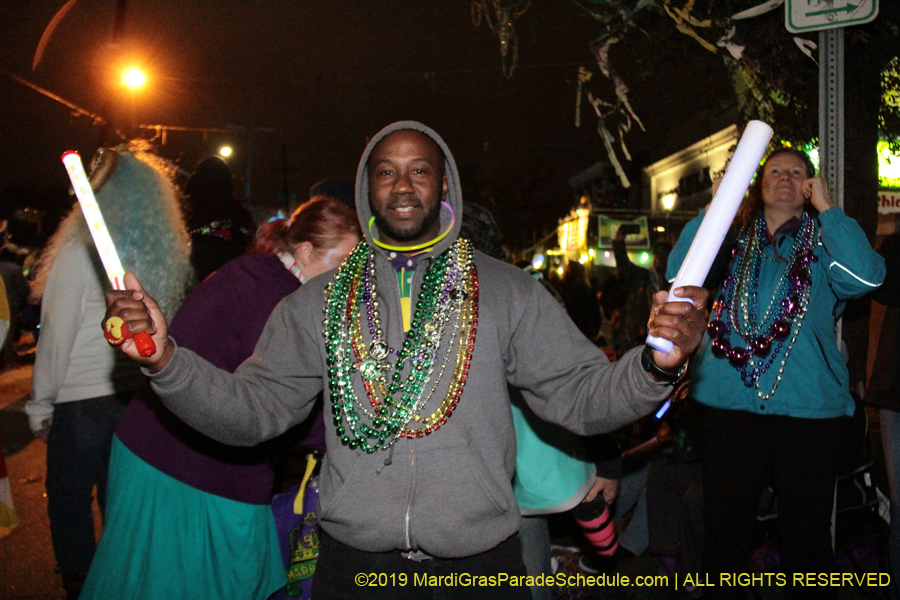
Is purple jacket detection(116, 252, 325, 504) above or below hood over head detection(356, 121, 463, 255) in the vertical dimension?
below

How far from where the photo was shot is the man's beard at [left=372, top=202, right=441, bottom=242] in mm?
2344

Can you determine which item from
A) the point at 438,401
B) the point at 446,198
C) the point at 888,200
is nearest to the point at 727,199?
the point at 438,401

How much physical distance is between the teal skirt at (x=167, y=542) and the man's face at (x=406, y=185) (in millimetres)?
1296

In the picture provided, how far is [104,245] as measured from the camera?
175 centimetres

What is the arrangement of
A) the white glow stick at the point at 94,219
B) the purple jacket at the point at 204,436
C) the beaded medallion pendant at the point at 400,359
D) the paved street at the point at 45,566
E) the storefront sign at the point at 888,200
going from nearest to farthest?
the white glow stick at the point at 94,219, the beaded medallion pendant at the point at 400,359, the purple jacket at the point at 204,436, the paved street at the point at 45,566, the storefront sign at the point at 888,200

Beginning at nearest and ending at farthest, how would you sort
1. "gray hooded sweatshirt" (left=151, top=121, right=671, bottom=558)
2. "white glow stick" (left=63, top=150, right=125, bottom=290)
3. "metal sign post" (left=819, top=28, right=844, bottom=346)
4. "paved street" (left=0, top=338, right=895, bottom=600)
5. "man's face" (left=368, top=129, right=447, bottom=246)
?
"white glow stick" (left=63, top=150, right=125, bottom=290)
"gray hooded sweatshirt" (left=151, top=121, right=671, bottom=558)
"man's face" (left=368, top=129, right=447, bottom=246)
"metal sign post" (left=819, top=28, right=844, bottom=346)
"paved street" (left=0, top=338, right=895, bottom=600)

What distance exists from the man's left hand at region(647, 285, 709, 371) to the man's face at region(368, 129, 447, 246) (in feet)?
3.11

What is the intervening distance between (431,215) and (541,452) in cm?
113

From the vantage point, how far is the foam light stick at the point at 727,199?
1.50 metres

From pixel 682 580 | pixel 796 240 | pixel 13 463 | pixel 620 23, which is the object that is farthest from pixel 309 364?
pixel 13 463

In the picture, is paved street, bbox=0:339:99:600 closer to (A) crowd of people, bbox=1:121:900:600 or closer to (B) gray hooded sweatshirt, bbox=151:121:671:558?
(A) crowd of people, bbox=1:121:900:600

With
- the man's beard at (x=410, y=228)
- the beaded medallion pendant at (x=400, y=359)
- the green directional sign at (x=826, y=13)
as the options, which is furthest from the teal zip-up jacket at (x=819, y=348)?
the man's beard at (x=410, y=228)

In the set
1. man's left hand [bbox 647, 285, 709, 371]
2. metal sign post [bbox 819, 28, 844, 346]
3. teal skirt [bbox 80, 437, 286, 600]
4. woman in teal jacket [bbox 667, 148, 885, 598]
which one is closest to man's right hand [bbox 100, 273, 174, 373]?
teal skirt [bbox 80, 437, 286, 600]

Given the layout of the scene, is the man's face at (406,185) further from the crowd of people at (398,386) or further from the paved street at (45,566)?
the paved street at (45,566)
